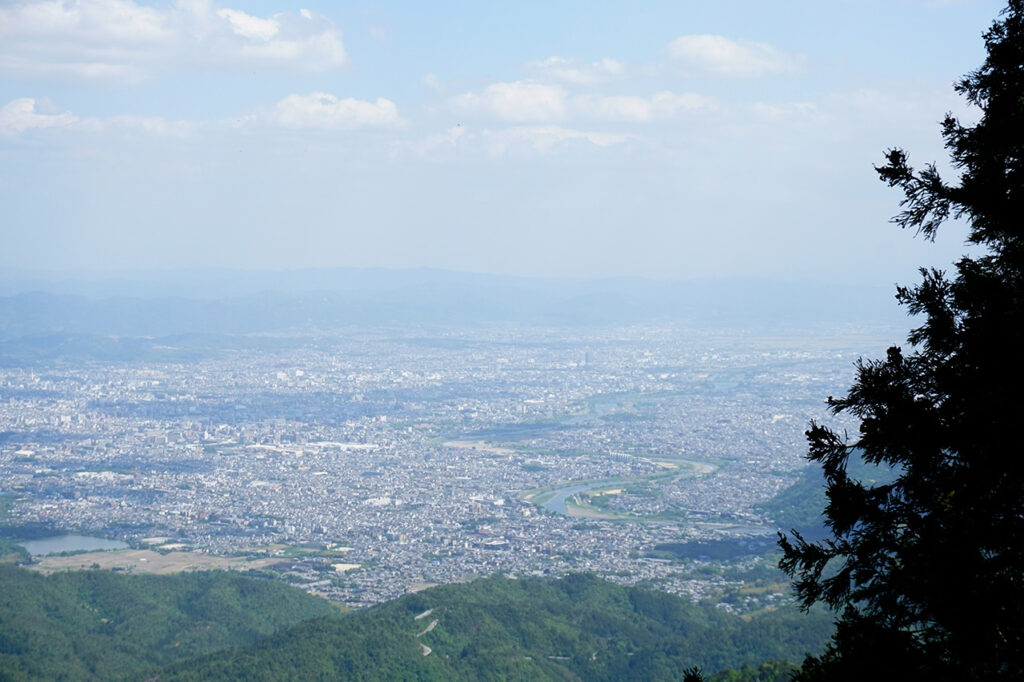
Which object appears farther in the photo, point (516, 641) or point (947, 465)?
point (516, 641)

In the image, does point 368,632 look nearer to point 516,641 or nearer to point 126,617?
point 516,641

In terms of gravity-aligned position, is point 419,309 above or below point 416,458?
above

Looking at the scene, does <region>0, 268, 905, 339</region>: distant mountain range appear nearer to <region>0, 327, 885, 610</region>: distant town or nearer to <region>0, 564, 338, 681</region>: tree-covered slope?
<region>0, 327, 885, 610</region>: distant town

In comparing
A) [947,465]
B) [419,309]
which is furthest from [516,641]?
[419,309]

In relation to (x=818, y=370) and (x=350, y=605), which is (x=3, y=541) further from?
(x=818, y=370)

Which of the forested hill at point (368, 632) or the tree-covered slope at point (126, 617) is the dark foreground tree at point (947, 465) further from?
the tree-covered slope at point (126, 617)

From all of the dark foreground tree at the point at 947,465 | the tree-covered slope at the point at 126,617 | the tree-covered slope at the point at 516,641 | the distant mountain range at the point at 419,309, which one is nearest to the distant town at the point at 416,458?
the tree-covered slope at the point at 126,617

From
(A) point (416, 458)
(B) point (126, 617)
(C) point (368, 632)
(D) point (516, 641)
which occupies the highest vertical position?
(C) point (368, 632)

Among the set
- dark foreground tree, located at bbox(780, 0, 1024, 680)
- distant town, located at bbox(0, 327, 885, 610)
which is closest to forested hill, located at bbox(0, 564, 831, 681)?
distant town, located at bbox(0, 327, 885, 610)
